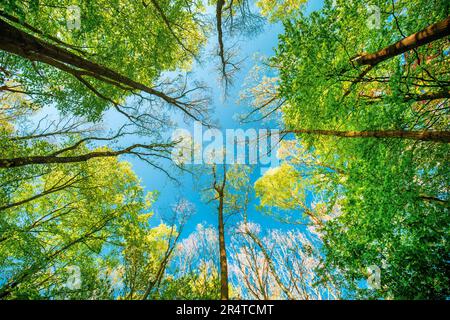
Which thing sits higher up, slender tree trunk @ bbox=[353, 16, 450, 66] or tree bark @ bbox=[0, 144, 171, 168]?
slender tree trunk @ bbox=[353, 16, 450, 66]

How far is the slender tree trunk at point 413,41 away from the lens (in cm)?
272

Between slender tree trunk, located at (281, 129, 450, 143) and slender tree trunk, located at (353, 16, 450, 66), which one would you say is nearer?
slender tree trunk, located at (353, 16, 450, 66)

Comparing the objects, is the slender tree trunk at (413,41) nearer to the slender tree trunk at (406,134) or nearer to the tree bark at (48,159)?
the slender tree trunk at (406,134)

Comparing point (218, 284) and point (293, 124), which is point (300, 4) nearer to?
point (293, 124)

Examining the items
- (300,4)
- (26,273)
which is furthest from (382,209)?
(26,273)

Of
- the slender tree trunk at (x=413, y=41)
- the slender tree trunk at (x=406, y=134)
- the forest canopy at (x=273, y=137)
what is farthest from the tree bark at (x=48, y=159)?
the slender tree trunk at (x=413, y=41)

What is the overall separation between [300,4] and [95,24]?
6.55 metres

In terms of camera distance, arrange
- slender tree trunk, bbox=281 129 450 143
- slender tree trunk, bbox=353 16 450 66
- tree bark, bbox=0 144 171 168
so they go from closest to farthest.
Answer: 1. slender tree trunk, bbox=353 16 450 66
2. slender tree trunk, bbox=281 129 450 143
3. tree bark, bbox=0 144 171 168

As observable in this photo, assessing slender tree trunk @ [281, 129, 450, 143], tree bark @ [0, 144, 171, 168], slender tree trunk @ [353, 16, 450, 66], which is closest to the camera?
slender tree trunk @ [353, 16, 450, 66]

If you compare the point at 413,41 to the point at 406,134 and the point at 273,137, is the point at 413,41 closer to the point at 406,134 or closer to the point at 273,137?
the point at 406,134

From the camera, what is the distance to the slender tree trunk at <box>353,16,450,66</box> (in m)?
2.72

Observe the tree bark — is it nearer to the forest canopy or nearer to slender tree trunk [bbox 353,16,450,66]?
the forest canopy

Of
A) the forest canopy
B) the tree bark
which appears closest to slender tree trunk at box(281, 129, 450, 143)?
the forest canopy

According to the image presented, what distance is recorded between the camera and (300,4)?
673 centimetres
